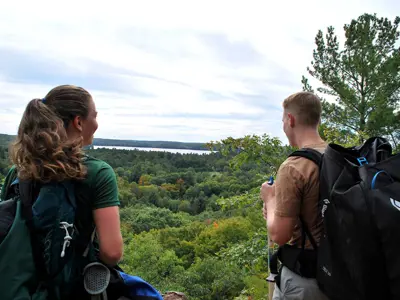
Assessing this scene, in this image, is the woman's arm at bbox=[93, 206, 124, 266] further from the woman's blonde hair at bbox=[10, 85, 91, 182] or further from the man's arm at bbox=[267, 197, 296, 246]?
the man's arm at bbox=[267, 197, 296, 246]

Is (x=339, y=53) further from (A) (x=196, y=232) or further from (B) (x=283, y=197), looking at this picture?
(A) (x=196, y=232)

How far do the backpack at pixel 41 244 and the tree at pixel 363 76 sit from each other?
11591 millimetres

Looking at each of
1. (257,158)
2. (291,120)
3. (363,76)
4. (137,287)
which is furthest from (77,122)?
(363,76)

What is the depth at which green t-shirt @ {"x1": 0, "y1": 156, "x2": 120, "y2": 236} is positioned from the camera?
54.4 inches

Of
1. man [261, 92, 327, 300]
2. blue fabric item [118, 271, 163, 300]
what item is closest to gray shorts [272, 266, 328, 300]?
man [261, 92, 327, 300]

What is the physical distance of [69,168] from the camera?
1354mm

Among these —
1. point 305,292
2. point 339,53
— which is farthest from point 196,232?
point 305,292

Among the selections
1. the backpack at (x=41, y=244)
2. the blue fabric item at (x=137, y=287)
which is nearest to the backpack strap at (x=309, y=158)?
the blue fabric item at (x=137, y=287)

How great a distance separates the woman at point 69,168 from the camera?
136 centimetres

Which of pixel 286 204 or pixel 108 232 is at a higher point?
pixel 286 204

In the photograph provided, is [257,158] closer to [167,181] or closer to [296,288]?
[296,288]

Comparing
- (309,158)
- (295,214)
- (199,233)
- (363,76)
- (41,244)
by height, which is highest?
(363,76)

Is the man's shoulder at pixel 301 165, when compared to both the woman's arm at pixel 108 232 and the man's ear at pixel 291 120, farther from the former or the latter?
the woman's arm at pixel 108 232

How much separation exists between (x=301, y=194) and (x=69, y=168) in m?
1.00
